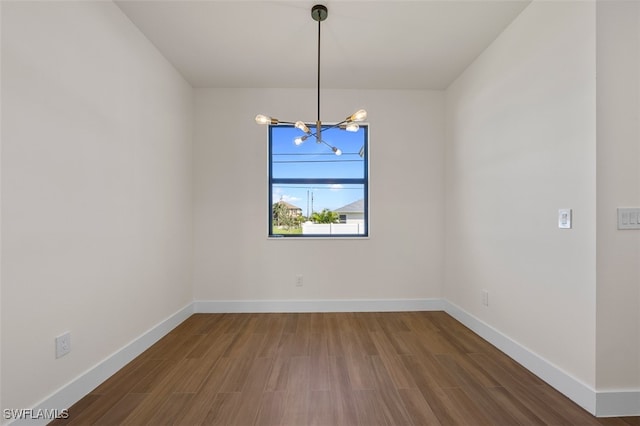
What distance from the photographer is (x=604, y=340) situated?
1630 millimetres

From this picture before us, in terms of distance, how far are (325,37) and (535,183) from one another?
2.07 m

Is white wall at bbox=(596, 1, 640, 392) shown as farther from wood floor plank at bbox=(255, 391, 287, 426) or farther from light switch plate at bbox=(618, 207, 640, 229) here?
wood floor plank at bbox=(255, 391, 287, 426)

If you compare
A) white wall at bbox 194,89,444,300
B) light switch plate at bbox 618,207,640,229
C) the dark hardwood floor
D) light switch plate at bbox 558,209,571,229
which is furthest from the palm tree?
light switch plate at bbox 618,207,640,229

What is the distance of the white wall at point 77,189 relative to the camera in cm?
142

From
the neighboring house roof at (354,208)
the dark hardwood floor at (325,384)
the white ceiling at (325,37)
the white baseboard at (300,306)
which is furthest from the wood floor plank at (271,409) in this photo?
the white ceiling at (325,37)

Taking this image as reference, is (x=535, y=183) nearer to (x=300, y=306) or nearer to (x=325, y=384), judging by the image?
(x=325, y=384)

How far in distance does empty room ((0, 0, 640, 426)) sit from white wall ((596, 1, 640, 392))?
0.04 feet

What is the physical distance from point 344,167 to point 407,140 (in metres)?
0.85

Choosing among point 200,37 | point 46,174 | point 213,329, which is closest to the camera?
point 46,174

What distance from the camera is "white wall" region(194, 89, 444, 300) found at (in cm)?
347

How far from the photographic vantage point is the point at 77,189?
1.77 meters

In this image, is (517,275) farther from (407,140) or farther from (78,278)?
(78,278)

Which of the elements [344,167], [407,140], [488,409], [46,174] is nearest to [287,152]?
[344,167]

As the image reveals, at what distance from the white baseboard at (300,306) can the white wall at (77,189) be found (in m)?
0.80
